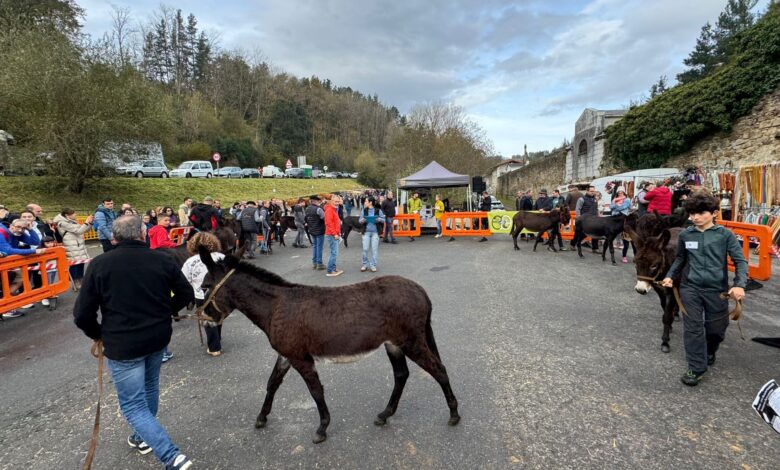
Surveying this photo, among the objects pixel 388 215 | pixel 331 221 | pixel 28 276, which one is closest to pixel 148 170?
pixel 388 215

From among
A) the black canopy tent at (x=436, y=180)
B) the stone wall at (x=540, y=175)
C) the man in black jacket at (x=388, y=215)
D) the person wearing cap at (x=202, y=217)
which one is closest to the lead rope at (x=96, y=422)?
the person wearing cap at (x=202, y=217)

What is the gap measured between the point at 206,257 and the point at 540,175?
110 ft

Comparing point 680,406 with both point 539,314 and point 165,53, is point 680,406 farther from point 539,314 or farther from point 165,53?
point 165,53

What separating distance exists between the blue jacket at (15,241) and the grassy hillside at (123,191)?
40.8 ft

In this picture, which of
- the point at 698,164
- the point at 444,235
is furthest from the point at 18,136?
the point at 698,164

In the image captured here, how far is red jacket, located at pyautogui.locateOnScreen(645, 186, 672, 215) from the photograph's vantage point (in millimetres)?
8773

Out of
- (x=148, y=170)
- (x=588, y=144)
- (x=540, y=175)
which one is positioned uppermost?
(x=588, y=144)

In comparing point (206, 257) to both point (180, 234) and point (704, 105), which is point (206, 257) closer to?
point (180, 234)

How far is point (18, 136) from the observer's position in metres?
16.4

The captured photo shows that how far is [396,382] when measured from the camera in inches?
120

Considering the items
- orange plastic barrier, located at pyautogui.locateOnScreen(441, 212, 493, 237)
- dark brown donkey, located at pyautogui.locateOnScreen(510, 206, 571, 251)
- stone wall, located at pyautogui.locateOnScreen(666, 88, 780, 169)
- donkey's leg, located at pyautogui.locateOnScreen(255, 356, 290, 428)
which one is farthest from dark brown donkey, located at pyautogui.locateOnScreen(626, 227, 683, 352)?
stone wall, located at pyautogui.locateOnScreen(666, 88, 780, 169)

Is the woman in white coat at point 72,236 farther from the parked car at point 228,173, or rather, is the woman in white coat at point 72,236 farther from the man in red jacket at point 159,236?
the parked car at point 228,173

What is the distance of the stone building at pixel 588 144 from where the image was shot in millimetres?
22052

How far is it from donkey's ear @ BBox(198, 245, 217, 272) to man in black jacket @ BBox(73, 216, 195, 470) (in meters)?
0.24
